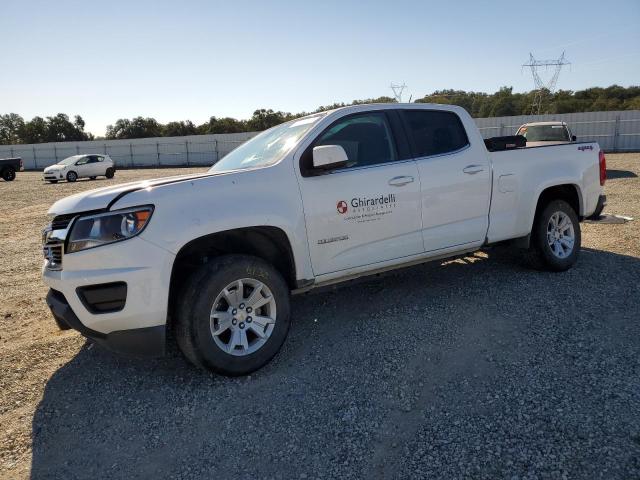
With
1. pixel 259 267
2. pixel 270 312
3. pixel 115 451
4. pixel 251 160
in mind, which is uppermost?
pixel 251 160

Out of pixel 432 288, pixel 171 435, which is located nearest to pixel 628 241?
pixel 432 288

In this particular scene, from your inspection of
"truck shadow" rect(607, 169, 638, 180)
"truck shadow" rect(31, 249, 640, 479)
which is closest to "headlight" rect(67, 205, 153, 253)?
"truck shadow" rect(31, 249, 640, 479)

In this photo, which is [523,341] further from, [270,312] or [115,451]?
[115,451]

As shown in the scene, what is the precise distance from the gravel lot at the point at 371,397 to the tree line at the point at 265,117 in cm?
3952

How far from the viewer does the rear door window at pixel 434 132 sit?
4.56m

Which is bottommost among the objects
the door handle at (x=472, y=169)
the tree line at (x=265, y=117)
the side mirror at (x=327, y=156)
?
the door handle at (x=472, y=169)

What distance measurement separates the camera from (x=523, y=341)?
3895mm

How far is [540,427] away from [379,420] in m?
0.93

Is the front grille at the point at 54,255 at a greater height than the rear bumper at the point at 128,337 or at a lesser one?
greater

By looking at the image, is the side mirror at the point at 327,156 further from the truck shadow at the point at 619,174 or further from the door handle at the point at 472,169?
the truck shadow at the point at 619,174

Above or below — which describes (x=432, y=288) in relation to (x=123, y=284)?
below

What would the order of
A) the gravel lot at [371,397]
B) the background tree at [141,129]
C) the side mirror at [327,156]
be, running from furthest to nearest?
the background tree at [141,129], the side mirror at [327,156], the gravel lot at [371,397]

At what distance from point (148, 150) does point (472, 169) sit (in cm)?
4266

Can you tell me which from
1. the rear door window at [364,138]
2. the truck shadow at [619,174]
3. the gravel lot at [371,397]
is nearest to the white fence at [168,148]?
the truck shadow at [619,174]
